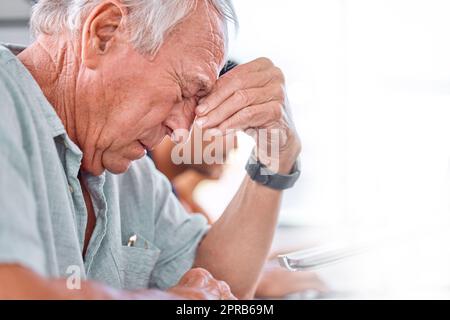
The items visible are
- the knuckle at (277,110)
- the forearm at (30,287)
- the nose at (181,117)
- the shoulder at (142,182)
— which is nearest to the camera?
the forearm at (30,287)

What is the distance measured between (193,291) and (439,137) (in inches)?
21.5

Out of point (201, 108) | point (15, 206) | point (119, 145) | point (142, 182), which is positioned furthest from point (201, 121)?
point (15, 206)

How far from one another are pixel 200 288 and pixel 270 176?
0.34 m

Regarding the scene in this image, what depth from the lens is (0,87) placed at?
2.36 ft

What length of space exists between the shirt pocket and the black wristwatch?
0.76ft

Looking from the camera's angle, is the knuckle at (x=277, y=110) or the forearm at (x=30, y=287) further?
the knuckle at (x=277, y=110)

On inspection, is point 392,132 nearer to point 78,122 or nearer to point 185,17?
point 185,17

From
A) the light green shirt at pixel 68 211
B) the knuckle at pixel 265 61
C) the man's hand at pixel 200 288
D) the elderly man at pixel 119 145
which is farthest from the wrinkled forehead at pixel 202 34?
the man's hand at pixel 200 288

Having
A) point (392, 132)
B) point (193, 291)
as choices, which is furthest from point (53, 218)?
point (392, 132)

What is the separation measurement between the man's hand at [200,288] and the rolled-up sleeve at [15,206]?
23 cm

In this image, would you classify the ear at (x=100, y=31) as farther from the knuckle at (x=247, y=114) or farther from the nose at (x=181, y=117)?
the knuckle at (x=247, y=114)

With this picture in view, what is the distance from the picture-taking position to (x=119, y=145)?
95 centimetres

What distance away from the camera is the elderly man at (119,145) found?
705 mm

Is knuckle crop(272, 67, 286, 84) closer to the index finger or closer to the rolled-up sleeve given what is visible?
the index finger
